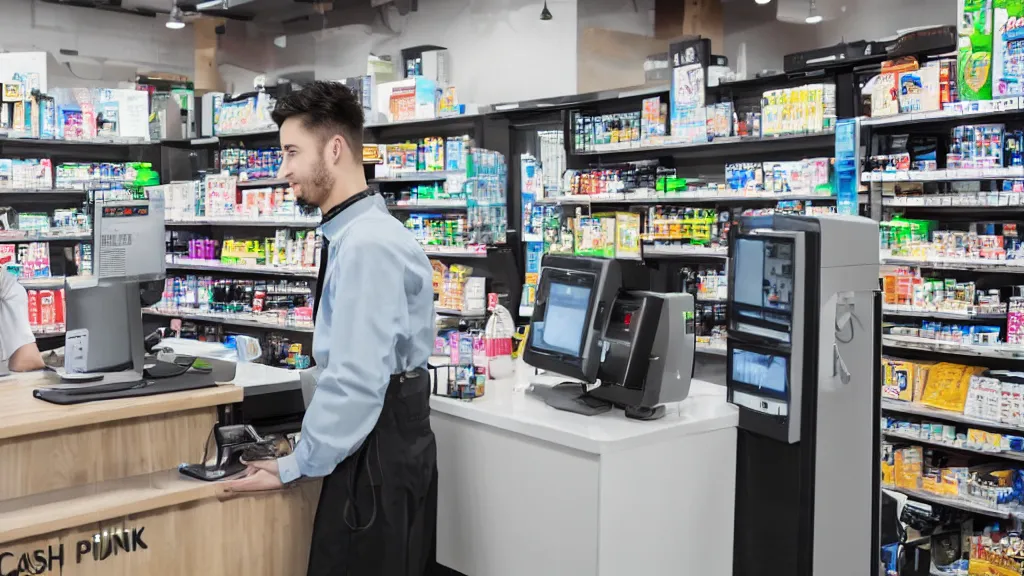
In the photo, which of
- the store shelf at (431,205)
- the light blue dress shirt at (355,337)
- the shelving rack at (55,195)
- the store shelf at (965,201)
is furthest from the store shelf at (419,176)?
the light blue dress shirt at (355,337)

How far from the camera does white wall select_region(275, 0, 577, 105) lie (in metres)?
7.14

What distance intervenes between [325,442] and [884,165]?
3614mm

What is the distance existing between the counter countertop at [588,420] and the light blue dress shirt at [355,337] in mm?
606

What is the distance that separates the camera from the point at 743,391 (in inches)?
125

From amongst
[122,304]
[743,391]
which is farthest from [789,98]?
[122,304]

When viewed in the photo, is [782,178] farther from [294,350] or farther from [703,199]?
[294,350]

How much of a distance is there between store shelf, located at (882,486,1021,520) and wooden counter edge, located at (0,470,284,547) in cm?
363

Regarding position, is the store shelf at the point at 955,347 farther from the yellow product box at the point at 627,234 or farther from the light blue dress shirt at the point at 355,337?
the light blue dress shirt at the point at 355,337

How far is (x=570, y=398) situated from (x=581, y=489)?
1.51 ft

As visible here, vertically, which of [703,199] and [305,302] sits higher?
[703,199]

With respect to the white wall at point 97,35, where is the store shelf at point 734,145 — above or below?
below

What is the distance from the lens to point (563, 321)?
3266mm

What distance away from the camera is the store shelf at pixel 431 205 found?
6.73m

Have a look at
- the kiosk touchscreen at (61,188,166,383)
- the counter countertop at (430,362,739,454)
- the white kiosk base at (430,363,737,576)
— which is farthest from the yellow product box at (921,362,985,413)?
the kiosk touchscreen at (61,188,166,383)
